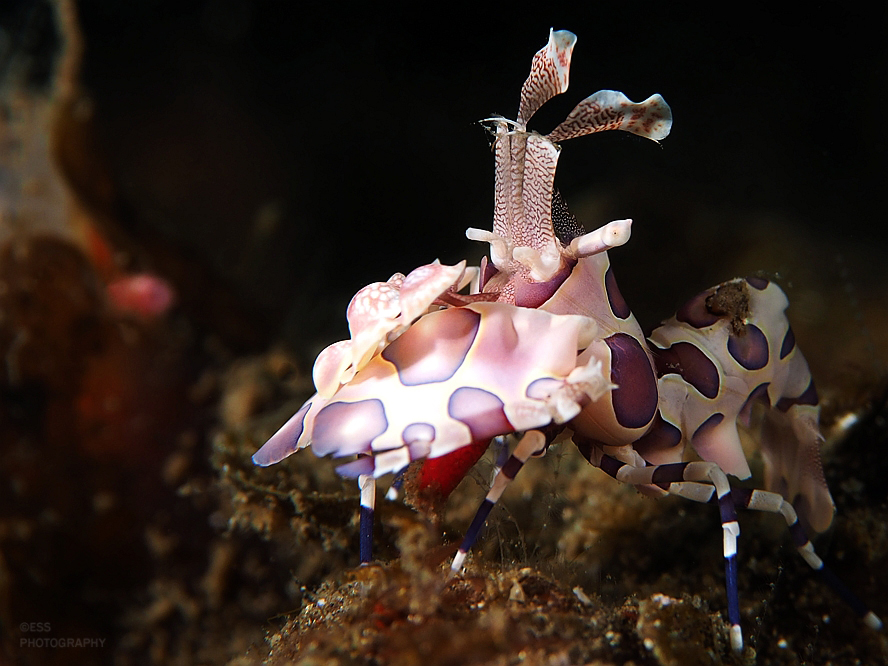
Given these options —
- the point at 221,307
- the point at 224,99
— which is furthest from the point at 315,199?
the point at 221,307

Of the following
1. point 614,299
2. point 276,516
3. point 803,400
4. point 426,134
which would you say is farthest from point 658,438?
point 426,134

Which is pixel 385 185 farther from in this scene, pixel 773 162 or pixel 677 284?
pixel 773 162

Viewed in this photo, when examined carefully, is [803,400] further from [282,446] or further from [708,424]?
[282,446]

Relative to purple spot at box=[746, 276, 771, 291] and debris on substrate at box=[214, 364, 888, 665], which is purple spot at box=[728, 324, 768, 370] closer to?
purple spot at box=[746, 276, 771, 291]

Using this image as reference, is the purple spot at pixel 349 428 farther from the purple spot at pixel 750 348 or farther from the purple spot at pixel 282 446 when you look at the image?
the purple spot at pixel 750 348

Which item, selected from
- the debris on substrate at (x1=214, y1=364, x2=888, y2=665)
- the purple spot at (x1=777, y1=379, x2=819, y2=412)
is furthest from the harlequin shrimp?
the purple spot at (x1=777, y1=379, x2=819, y2=412)

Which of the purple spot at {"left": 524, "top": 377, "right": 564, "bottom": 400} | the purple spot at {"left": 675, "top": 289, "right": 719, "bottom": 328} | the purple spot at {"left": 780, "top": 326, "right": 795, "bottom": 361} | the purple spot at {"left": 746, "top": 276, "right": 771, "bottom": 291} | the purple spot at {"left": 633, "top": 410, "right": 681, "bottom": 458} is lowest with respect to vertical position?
the purple spot at {"left": 633, "top": 410, "right": 681, "bottom": 458}
